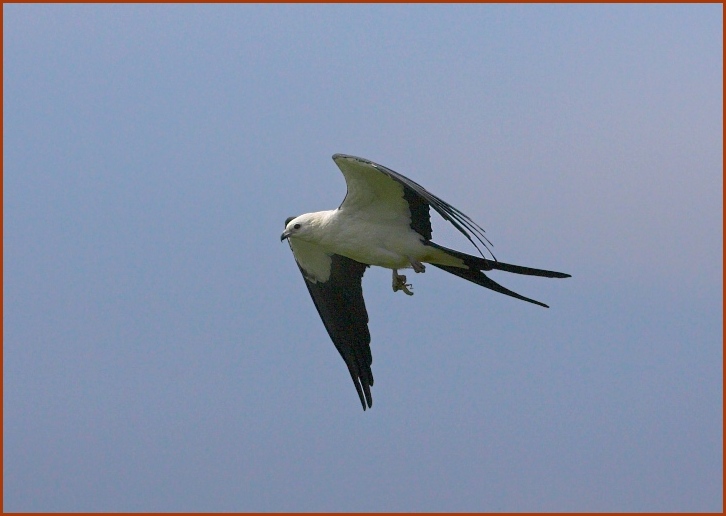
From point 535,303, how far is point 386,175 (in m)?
1.74

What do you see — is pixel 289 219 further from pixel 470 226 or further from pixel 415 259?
pixel 470 226

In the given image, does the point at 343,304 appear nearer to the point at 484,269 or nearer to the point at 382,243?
the point at 382,243

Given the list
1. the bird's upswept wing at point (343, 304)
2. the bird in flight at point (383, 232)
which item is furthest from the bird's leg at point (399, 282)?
the bird's upswept wing at point (343, 304)

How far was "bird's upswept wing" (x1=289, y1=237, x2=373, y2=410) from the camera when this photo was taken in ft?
39.3

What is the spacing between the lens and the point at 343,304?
12109 millimetres

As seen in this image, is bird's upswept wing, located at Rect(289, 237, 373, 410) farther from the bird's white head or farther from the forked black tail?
the forked black tail

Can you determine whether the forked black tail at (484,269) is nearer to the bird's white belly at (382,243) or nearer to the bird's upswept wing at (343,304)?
the bird's white belly at (382,243)

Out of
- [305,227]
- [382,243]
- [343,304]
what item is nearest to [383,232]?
[382,243]

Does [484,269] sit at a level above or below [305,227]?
below

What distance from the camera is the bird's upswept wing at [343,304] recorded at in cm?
1199

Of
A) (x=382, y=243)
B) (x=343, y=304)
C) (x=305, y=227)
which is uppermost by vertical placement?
(x=305, y=227)

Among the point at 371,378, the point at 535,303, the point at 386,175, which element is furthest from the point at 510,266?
the point at 371,378

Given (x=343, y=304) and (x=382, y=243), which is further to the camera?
(x=343, y=304)

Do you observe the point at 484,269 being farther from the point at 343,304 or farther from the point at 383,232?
the point at 343,304
